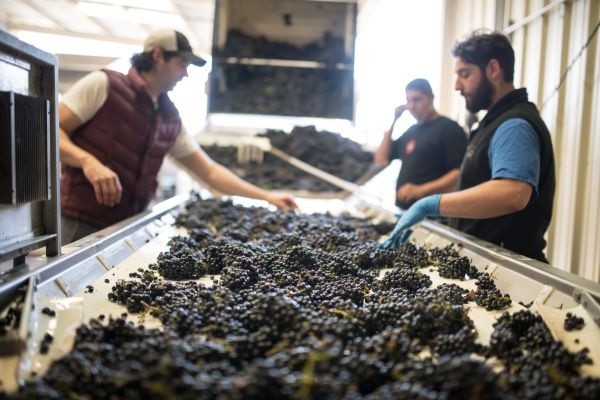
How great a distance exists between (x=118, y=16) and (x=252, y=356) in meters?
8.79

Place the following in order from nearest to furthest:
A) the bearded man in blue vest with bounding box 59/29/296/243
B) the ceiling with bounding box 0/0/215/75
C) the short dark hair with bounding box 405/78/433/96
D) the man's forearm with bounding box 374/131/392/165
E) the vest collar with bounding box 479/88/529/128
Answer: the vest collar with bounding box 479/88/529/128
the bearded man in blue vest with bounding box 59/29/296/243
the short dark hair with bounding box 405/78/433/96
the man's forearm with bounding box 374/131/392/165
the ceiling with bounding box 0/0/215/75

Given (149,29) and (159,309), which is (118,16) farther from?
(159,309)

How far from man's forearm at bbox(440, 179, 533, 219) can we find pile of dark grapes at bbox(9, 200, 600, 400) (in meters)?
0.39

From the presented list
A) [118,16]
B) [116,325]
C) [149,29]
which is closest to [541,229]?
[116,325]

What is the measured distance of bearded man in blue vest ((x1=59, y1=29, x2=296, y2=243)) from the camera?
2771 mm

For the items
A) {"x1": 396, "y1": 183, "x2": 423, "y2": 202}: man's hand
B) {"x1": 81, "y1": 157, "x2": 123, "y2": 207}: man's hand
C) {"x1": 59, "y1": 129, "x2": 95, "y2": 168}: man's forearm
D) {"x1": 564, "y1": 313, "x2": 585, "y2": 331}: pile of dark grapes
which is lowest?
{"x1": 564, "y1": 313, "x2": 585, "y2": 331}: pile of dark grapes

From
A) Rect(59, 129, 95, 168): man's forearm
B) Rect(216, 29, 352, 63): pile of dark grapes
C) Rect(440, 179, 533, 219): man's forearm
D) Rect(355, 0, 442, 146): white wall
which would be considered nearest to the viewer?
Rect(440, 179, 533, 219): man's forearm

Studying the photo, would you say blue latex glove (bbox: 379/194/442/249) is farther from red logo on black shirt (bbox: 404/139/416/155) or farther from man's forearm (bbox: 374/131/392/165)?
man's forearm (bbox: 374/131/392/165)

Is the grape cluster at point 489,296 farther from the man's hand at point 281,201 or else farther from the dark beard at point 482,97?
the man's hand at point 281,201

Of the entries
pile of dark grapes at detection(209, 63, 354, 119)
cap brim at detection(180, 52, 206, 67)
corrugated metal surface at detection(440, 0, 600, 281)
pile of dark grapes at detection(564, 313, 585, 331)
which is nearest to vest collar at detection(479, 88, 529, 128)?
corrugated metal surface at detection(440, 0, 600, 281)

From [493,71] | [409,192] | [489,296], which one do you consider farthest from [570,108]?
[489,296]

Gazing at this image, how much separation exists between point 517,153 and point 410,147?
160 cm

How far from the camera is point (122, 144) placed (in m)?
2.94

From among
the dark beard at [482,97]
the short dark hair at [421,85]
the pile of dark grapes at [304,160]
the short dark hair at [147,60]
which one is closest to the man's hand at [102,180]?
the short dark hair at [147,60]
